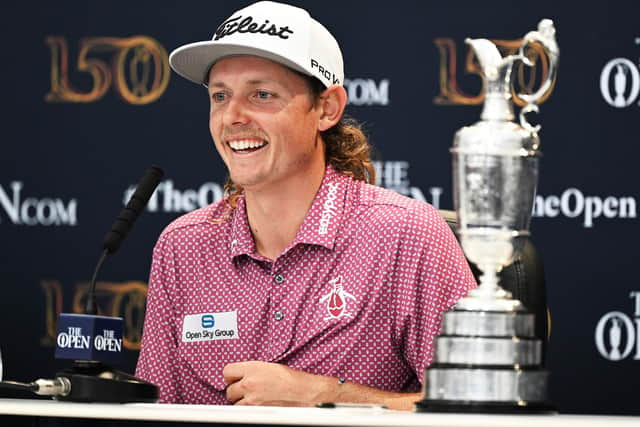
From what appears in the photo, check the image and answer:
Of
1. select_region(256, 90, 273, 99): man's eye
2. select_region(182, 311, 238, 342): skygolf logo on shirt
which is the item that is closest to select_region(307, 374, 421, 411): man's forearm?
select_region(182, 311, 238, 342): skygolf logo on shirt

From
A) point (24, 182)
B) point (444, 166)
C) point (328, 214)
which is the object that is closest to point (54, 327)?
point (24, 182)

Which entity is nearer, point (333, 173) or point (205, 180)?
point (333, 173)

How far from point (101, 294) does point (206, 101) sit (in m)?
0.71

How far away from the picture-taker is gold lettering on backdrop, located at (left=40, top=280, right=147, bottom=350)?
4.30 m

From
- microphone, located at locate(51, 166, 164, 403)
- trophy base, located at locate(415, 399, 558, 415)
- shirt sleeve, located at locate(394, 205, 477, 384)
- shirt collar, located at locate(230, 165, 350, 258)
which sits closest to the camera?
trophy base, located at locate(415, 399, 558, 415)

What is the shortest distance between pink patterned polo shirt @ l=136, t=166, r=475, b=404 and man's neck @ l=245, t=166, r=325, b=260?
0.04m

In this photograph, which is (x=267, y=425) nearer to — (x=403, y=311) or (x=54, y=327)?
(x=403, y=311)

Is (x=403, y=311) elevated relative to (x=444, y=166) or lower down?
lower down

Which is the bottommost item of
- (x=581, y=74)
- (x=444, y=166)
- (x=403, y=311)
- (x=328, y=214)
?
(x=403, y=311)

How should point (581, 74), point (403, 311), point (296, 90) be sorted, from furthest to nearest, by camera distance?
point (581, 74)
point (296, 90)
point (403, 311)

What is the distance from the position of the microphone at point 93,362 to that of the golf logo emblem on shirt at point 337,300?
2.20 feet

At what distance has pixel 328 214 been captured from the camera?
2.96 meters

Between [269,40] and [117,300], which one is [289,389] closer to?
[269,40]

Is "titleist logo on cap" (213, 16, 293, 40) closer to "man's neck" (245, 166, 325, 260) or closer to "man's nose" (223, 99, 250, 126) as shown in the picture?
"man's nose" (223, 99, 250, 126)
